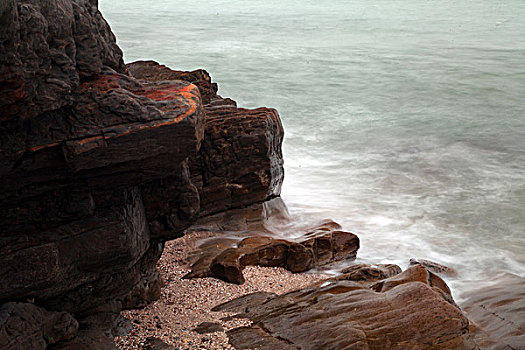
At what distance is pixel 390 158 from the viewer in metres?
16.2

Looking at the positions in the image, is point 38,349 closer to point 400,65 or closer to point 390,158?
point 390,158

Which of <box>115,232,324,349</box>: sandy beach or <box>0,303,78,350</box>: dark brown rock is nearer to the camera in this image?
<box>0,303,78,350</box>: dark brown rock

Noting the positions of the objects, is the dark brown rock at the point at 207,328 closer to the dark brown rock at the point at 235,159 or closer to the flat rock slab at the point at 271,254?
the flat rock slab at the point at 271,254

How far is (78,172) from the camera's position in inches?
181

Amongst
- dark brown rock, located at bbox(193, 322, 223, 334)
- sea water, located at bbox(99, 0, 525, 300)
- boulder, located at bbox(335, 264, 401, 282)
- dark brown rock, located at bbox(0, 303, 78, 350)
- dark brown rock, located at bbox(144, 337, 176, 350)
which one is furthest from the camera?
sea water, located at bbox(99, 0, 525, 300)

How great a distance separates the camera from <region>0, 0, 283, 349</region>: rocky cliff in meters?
4.15

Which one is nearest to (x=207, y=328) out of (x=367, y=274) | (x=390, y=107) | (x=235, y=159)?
(x=367, y=274)

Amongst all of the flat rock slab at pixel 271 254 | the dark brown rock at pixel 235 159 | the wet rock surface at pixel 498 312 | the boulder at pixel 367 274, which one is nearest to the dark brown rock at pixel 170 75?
the dark brown rock at pixel 235 159

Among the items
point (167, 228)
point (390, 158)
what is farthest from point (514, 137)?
point (167, 228)

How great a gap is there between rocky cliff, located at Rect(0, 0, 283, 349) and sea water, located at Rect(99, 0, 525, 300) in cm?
443

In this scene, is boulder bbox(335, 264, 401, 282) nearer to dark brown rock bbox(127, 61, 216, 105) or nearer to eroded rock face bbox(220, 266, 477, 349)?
eroded rock face bbox(220, 266, 477, 349)

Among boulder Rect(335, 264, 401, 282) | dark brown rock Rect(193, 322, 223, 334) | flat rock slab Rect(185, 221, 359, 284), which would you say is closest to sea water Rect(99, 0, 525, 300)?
flat rock slab Rect(185, 221, 359, 284)

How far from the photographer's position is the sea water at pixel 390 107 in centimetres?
1120

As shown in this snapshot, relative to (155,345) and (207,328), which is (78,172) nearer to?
(155,345)
